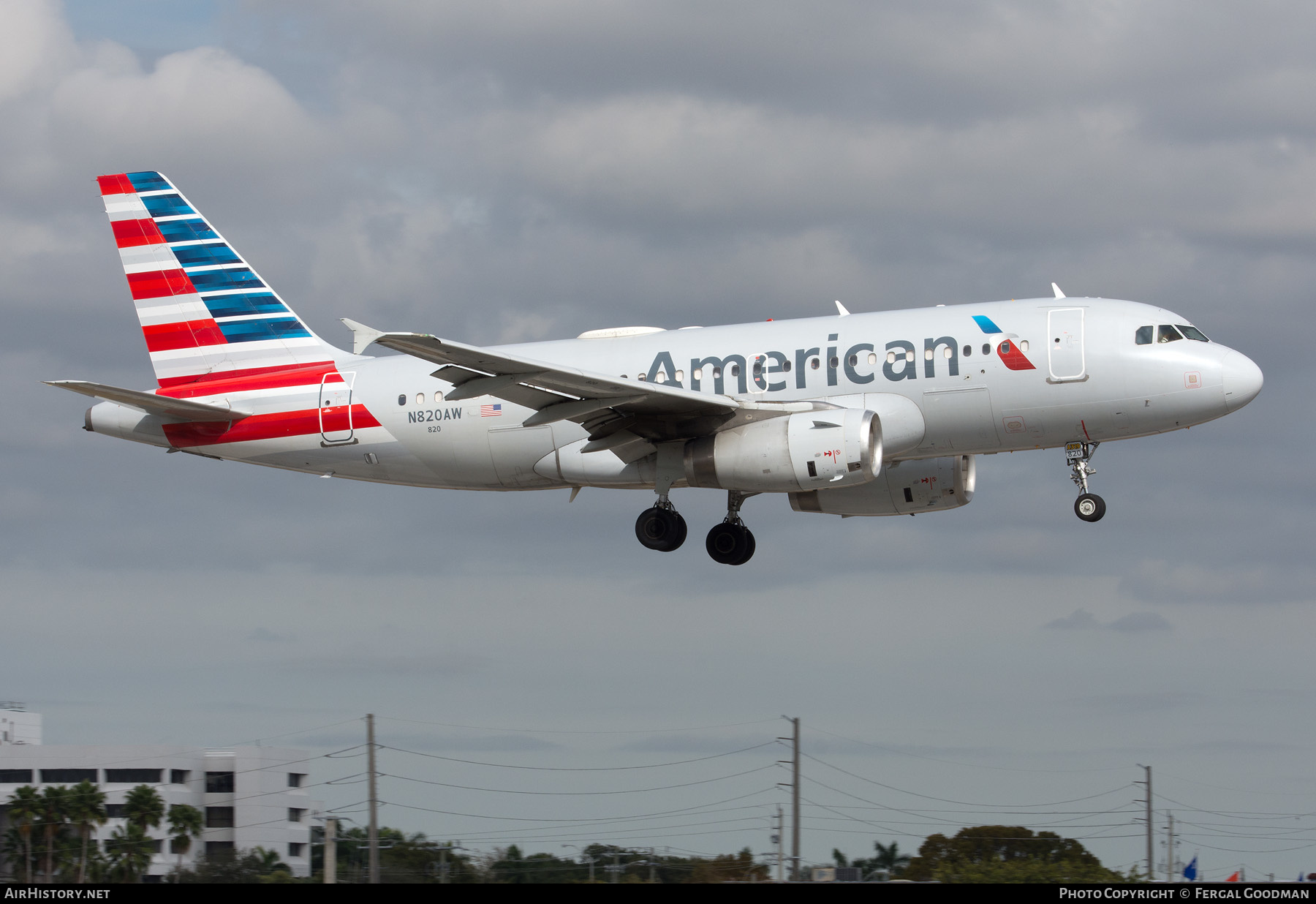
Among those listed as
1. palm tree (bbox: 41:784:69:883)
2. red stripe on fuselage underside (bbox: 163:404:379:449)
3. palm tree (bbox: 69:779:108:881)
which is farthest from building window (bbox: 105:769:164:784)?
red stripe on fuselage underside (bbox: 163:404:379:449)

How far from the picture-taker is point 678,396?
32.0m

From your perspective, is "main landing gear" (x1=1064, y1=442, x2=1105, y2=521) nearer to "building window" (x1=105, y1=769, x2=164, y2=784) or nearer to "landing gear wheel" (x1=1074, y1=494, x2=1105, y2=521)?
"landing gear wheel" (x1=1074, y1=494, x2=1105, y2=521)

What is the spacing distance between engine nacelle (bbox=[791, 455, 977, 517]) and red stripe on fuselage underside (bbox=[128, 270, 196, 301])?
18.2 metres

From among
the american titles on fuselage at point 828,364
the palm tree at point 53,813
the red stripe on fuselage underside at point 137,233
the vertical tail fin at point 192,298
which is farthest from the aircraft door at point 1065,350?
the palm tree at point 53,813

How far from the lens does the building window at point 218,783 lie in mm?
100750

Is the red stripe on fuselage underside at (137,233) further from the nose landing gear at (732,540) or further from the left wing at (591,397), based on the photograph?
the nose landing gear at (732,540)

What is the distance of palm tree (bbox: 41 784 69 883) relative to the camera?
2489 inches

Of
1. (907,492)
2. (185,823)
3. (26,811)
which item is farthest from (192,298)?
(185,823)

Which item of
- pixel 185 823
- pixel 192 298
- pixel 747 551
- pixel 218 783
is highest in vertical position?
pixel 192 298

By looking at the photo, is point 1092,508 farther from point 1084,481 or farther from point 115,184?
point 115,184

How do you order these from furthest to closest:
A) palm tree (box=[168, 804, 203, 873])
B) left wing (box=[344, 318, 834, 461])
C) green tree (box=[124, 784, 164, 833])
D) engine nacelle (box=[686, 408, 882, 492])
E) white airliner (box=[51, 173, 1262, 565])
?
green tree (box=[124, 784, 164, 833])
palm tree (box=[168, 804, 203, 873])
white airliner (box=[51, 173, 1262, 565])
engine nacelle (box=[686, 408, 882, 492])
left wing (box=[344, 318, 834, 461])

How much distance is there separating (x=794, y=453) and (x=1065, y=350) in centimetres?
651

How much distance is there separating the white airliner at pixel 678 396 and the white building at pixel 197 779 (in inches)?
2359
